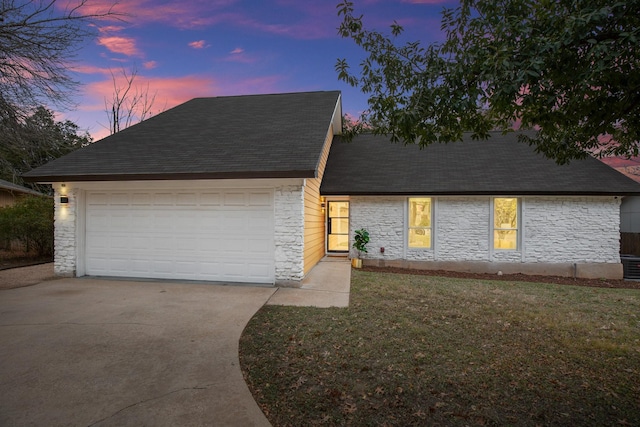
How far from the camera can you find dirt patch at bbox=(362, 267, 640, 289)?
983cm

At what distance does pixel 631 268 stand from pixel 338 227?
9565 mm

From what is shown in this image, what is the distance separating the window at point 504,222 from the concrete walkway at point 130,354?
6550 mm

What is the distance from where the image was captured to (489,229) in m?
10.9

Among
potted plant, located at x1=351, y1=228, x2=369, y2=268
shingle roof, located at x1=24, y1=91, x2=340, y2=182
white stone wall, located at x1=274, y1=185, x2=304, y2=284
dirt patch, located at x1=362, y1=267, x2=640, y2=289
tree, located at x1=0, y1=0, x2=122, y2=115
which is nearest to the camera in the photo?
tree, located at x1=0, y1=0, x2=122, y2=115

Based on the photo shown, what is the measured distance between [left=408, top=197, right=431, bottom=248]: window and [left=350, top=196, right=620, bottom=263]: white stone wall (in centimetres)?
23

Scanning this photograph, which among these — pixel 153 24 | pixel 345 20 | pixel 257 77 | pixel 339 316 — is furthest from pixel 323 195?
pixel 153 24

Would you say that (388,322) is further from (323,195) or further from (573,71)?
(323,195)

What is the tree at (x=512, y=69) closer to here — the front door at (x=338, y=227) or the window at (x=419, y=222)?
the window at (x=419, y=222)

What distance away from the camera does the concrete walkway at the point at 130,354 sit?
300 centimetres

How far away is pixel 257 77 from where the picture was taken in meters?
15.8

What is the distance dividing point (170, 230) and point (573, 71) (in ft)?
27.1

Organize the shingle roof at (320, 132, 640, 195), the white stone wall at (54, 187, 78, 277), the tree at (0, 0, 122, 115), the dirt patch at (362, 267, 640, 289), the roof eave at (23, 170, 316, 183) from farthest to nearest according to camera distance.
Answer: the shingle roof at (320, 132, 640, 195) < the dirt patch at (362, 267, 640, 289) < the white stone wall at (54, 187, 78, 277) < the roof eave at (23, 170, 316, 183) < the tree at (0, 0, 122, 115)

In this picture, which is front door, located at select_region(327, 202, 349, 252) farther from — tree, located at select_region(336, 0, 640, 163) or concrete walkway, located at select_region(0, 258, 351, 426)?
tree, located at select_region(336, 0, 640, 163)

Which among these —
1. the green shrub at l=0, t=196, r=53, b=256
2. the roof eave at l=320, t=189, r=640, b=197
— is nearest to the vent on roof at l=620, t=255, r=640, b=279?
the roof eave at l=320, t=189, r=640, b=197
